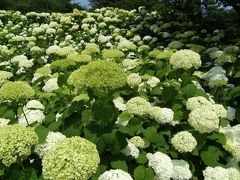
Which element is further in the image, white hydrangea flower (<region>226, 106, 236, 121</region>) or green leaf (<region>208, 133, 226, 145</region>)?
white hydrangea flower (<region>226, 106, 236, 121</region>)

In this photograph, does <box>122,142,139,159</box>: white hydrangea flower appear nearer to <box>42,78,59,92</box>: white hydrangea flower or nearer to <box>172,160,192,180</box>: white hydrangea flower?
<box>172,160,192,180</box>: white hydrangea flower

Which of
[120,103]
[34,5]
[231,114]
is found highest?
[120,103]

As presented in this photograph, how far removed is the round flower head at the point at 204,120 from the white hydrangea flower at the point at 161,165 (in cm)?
57

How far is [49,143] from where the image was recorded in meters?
3.88

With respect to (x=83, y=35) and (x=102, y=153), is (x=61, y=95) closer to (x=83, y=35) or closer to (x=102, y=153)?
(x=102, y=153)

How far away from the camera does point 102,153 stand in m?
4.13

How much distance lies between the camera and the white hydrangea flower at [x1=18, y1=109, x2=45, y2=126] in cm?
451

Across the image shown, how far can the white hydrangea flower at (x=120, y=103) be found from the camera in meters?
4.88

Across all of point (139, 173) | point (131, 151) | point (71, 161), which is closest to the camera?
point (71, 161)

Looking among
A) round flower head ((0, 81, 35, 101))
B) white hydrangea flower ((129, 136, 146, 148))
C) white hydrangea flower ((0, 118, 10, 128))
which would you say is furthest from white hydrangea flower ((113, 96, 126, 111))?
white hydrangea flower ((0, 118, 10, 128))

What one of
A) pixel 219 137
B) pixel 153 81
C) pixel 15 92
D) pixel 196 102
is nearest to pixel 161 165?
pixel 219 137

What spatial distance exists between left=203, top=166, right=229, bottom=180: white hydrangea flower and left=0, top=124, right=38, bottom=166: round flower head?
5.51ft

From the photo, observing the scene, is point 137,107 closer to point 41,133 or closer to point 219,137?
point 219,137

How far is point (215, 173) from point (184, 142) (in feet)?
1.29
